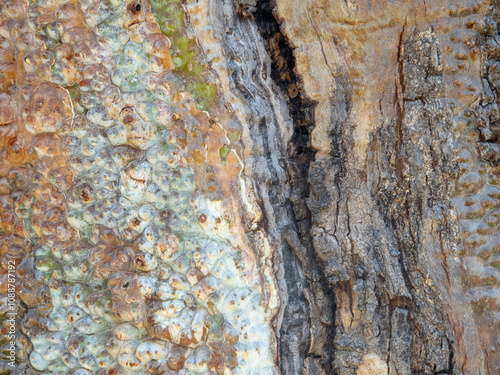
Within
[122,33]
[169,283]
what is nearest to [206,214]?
[169,283]

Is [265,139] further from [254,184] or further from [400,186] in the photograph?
[400,186]

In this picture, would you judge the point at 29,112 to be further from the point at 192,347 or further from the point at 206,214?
the point at 192,347

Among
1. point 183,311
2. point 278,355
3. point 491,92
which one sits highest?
point 491,92

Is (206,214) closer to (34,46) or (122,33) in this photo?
(122,33)

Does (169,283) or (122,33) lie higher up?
(122,33)

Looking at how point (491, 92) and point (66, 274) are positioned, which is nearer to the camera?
point (491, 92)

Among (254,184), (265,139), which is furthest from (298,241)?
(265,139)
